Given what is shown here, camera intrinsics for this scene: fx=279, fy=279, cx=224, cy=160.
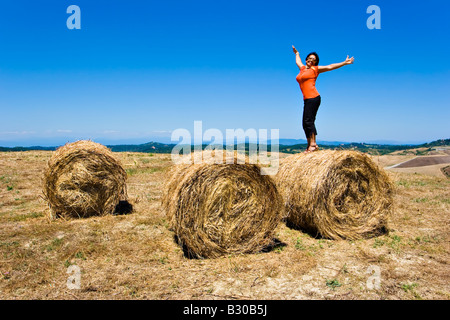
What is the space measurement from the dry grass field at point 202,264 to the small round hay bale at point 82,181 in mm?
365

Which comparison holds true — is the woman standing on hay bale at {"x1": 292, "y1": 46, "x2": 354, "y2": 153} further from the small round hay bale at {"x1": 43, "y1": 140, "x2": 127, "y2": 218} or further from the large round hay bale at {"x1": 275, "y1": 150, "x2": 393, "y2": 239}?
the small round hay bale at {"x1": 43, "y1": 140, "x2": 127, "y2": 218}

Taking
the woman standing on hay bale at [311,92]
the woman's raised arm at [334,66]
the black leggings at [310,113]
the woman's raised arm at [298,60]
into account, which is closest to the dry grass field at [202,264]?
the woman standing on hay bale at [311,92]

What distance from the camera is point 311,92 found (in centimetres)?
722

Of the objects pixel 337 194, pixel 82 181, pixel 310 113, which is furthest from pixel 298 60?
pixel 82 181

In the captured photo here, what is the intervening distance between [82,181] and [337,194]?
639 centimetres

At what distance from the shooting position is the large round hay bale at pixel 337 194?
19.5 feet

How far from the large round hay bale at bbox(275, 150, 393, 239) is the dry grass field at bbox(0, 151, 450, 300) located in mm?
317

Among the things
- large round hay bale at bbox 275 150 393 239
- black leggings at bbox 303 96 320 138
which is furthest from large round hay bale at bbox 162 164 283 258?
black leggings at bbox 303 96 320 138

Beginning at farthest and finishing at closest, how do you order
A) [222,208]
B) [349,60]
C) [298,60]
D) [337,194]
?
[298,60], [349,60], [337,194], [222,208]

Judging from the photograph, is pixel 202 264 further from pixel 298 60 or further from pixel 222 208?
pixel 298 60

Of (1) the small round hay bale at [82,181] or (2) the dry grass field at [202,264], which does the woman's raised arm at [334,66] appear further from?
(1) the small round hay bale at [82,181]

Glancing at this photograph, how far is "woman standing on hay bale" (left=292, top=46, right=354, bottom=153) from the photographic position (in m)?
7.17

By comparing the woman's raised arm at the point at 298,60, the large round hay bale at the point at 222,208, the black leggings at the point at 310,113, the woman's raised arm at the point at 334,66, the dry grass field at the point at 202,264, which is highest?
the woman's raised arm at the point at 298,60

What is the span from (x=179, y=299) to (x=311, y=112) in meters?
5.51
